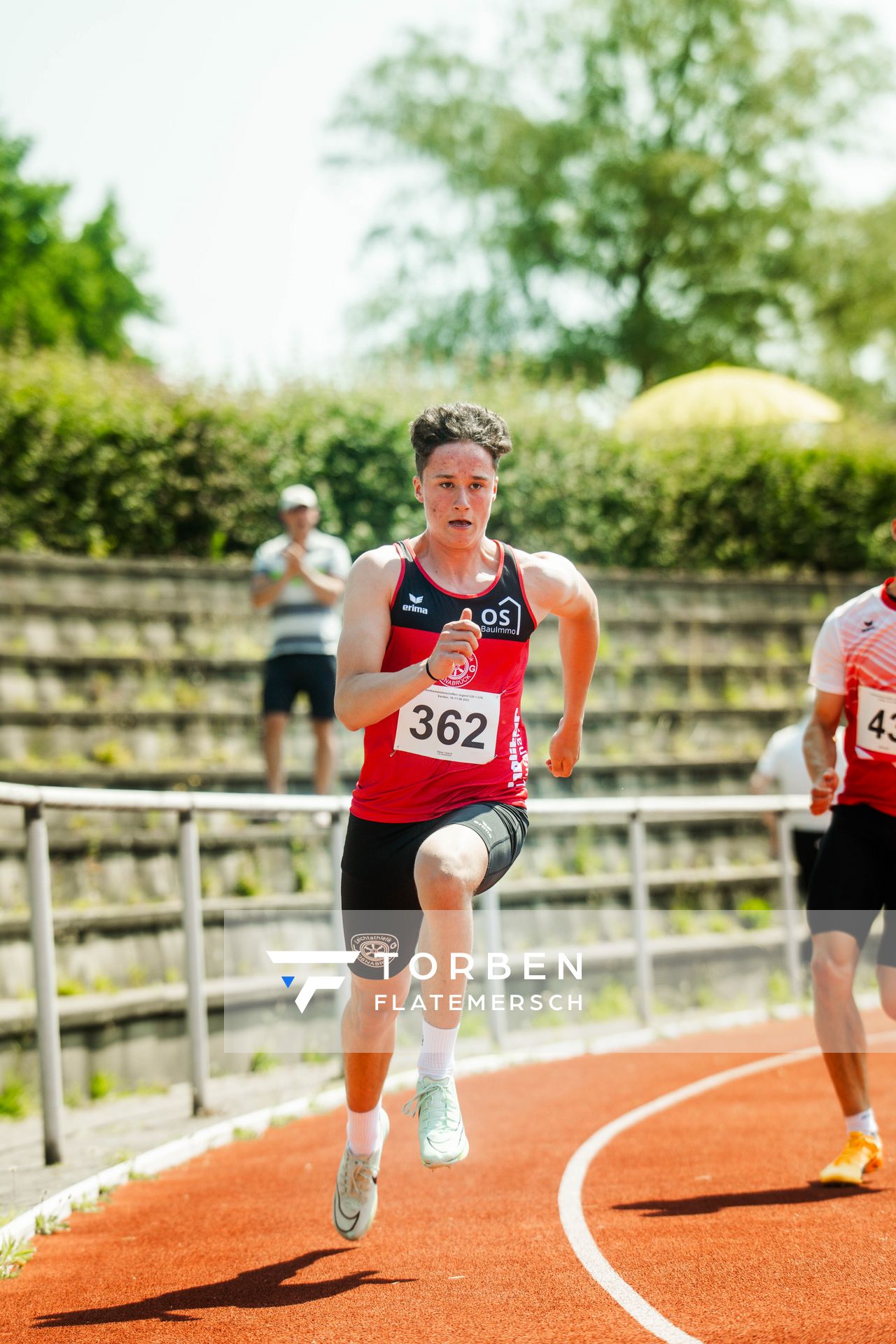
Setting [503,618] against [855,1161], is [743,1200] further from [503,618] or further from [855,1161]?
[503,618]

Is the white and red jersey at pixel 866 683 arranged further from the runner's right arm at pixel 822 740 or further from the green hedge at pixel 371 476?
the green hedge at pixel 371 476

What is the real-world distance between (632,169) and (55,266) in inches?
803

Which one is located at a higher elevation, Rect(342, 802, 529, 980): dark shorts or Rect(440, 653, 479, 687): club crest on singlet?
Rect(440, 653, 479, 687): club crest on singlet

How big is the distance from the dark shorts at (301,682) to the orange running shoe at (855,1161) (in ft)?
18.4

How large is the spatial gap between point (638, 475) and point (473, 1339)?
1402 centimetres

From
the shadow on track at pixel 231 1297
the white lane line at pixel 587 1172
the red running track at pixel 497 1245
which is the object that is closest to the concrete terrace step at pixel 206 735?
the red running track at pixel 497 1245

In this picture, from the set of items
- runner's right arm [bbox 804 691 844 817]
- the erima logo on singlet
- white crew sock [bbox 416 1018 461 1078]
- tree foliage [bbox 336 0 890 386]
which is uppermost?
tree foliage [bbox 336 0 890 386]

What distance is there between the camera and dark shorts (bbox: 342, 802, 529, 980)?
4.69 m

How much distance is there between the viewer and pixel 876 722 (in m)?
5.86

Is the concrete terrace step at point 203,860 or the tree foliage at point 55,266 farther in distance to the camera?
the tree foliage at point 55,266

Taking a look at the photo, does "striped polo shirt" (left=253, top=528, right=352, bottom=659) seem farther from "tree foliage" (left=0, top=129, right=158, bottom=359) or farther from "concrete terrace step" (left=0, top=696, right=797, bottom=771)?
"tree foliage" (left=0, top=129, right=158, bottom=359)

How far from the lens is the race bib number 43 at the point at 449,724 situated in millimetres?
4676

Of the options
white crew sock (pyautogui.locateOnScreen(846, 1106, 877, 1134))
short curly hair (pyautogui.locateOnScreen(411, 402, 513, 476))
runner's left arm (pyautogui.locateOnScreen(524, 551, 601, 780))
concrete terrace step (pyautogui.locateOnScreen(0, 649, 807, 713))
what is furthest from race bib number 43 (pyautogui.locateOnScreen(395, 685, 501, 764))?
concrete terrace step (pyautogui.locateOnScreen(0, 649, 807, 713))

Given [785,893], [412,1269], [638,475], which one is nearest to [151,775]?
[785,893]
